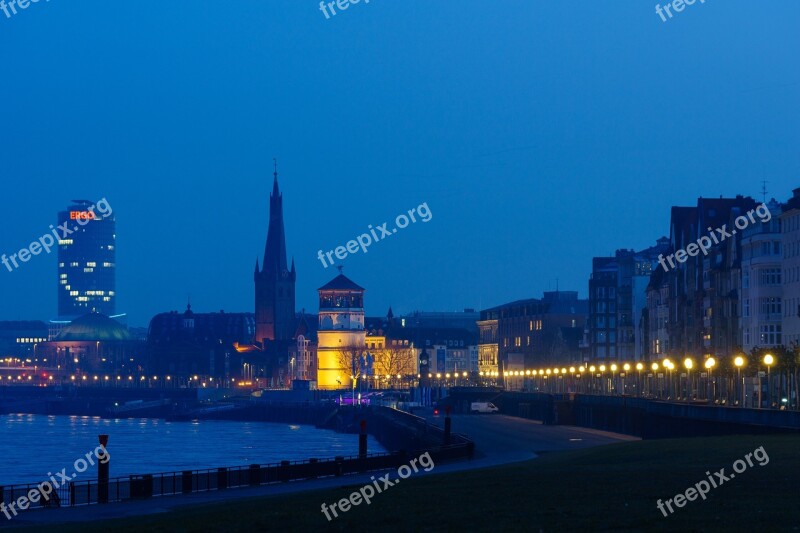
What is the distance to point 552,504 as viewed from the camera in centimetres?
3953

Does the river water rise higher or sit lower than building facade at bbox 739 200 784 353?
lower

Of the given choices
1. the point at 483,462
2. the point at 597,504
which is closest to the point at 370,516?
the point at 597,504

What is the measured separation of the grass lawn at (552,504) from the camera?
3509 centimetres

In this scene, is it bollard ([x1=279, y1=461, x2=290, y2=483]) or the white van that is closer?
bollard ([x1=279, y1=461, x2=290, y2=483])

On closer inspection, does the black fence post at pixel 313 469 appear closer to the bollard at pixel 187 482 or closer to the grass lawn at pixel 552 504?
the bollard at pixel 187 482

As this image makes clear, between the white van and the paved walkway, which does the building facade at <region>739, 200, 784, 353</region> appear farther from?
the white van

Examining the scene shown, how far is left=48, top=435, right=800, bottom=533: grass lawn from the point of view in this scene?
35.1m

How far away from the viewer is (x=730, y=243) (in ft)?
421

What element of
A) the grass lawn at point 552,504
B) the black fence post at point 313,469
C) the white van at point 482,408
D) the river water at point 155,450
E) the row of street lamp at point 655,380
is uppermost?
the row of street lamp at point 655,380

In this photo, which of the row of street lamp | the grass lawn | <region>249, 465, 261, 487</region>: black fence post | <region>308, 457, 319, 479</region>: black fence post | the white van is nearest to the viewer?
the grass lawn

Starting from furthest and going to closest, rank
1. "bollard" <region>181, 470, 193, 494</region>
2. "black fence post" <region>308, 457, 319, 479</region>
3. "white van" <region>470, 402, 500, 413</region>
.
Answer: "white van" <region>470, 402, 500, 413</region>, "black fence post" <region>308, 457, 319, 479</region>, "bollard" <region>181, 470, 193, 494</region>

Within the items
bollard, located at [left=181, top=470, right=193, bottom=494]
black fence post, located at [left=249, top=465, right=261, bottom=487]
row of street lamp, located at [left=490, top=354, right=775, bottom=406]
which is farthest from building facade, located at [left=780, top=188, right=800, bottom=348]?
bollard, located at [left=181, top=470, right=193, bottom=494]

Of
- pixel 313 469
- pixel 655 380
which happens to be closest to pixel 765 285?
pixel 655 380

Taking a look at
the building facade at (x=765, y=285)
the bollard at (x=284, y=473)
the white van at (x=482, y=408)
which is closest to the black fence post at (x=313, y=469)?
the bollard at (x=284, y=473)
